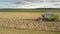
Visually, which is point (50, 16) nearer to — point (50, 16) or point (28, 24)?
point (50, 16)

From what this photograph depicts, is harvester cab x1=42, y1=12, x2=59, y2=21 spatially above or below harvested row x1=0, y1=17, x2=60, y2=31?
above

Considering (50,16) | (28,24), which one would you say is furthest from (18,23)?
(50,16)

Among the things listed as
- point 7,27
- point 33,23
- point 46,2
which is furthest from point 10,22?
point 46,2

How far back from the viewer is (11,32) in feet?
3.16

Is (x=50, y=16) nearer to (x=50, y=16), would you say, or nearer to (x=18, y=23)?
(x=50, y=16)

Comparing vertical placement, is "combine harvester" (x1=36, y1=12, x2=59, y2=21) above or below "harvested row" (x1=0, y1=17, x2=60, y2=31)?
above

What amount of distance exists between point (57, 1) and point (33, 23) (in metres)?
0.24

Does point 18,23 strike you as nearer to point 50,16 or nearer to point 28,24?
point 28,24

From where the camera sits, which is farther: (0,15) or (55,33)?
(0,15)

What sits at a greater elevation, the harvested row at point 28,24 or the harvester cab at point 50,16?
the harvester cab at point 50,16

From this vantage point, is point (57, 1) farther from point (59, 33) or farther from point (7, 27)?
point (7, 27)

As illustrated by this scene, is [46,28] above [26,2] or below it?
below

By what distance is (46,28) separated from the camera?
37.6 inches

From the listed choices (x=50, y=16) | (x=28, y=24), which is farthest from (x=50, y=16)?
(x=28, y=24)
